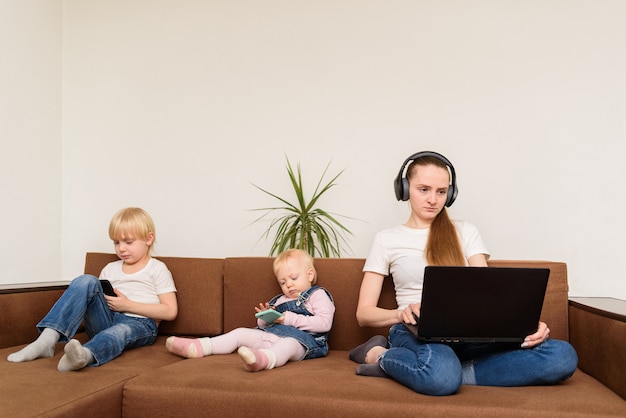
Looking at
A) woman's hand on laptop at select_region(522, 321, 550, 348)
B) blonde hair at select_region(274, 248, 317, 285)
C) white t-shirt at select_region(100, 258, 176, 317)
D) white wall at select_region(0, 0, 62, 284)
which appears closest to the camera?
woman's hand on laptop at select_region(522, 321, 550, 348)

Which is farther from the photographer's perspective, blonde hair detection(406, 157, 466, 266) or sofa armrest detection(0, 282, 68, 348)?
sofa armrest detection(0, 282, 68, 348)

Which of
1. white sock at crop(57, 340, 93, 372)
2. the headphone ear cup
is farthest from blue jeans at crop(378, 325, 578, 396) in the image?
white sock at crop(57, 340, 93, 372)

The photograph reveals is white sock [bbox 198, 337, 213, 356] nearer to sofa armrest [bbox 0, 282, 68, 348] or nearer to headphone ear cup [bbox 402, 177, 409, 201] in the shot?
sofa armrest [bbox 0, 282, 68, 348]

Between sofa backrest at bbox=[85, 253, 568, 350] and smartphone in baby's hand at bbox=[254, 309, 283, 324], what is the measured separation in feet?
0.96

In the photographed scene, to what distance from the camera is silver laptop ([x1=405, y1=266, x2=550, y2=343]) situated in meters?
1.79

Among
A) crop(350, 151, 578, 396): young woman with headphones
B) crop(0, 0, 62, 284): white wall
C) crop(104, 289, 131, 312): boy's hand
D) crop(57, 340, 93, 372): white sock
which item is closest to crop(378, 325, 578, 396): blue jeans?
crop(350, 151, 578, 396): young woman with headphones

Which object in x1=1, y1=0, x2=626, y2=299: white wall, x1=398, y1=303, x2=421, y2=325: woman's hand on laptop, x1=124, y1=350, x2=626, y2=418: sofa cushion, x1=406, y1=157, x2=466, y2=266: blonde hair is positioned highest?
x1=1, y1=0, x2=626, y2=299: white wall

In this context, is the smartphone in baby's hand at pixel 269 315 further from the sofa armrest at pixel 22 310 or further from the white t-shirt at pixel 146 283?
the sofa armrest at pixel 22 310

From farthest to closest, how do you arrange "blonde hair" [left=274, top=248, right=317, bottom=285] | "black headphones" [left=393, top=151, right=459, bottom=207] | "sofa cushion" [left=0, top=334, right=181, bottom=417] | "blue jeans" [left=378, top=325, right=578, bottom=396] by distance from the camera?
"blonde hair" [left=274, top=248, right=317, bottom=285], "black headphones" [left=393, top=151, right=459, bottom=207], "blue jeans" [left=378, top=325, right=578, bottom=396], "sofa cushion" [left=0, top=334, right=181, bottom=417]

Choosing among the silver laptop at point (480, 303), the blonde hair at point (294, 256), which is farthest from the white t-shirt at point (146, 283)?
the silver laptop at point (480, 303)

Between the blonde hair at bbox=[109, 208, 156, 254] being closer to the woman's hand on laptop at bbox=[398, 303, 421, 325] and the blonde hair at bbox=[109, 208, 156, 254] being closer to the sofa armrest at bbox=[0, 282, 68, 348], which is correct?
the sofa armrest at bbox=[0, 282, 68, 348]

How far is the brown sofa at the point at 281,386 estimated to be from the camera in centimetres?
169

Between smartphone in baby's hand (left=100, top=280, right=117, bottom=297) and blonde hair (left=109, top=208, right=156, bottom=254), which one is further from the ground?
blonde hair (left=109, top=208, right=156, bottom=254)

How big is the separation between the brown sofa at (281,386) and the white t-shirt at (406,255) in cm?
13
